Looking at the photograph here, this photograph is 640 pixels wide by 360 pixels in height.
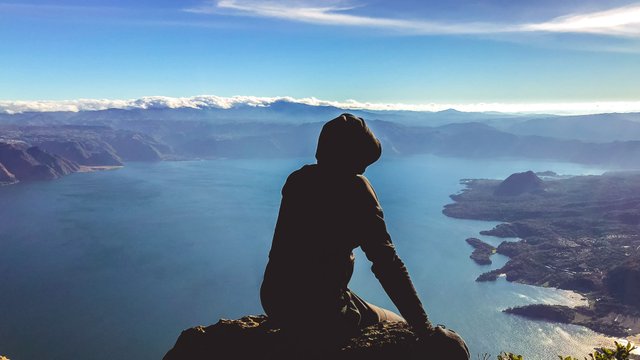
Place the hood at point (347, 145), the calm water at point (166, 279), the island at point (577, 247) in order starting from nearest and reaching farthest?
1. the hood at point (347, 145)
2. the calm water at point (166, 279)
3. the island at point (577, 247)

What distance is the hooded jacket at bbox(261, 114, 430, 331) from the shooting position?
164 inches

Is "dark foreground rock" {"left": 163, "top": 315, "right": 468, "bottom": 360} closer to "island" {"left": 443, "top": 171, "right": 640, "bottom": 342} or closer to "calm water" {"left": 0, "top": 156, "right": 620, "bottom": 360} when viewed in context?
"calm water" {"left": 0, "top": 156, "right": 620, "bottom": 360}

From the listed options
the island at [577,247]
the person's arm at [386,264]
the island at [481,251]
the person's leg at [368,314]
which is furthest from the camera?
the island at [481,251]

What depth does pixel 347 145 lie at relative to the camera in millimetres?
4434

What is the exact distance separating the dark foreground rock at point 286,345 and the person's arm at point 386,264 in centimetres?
32

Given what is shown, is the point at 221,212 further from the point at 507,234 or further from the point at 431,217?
the point at 507,234

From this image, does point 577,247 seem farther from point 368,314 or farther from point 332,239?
point 332,239

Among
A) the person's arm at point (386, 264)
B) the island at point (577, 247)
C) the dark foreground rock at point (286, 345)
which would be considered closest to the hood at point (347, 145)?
the person's arm at point (386, 264)

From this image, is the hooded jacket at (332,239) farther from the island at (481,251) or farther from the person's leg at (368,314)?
the island at (481,251)

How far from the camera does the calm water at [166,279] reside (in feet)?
235

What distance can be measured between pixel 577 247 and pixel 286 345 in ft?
496

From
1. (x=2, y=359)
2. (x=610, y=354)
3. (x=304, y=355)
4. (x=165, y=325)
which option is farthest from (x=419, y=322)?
(x=165, y=325)

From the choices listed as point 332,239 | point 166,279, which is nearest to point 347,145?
point 332,239

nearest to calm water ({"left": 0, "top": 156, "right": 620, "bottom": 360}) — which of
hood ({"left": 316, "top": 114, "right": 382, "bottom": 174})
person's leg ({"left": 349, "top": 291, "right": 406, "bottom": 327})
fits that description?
person's leg ({"left": 349, "top": 291, "right": 406, "bottom": 327})
